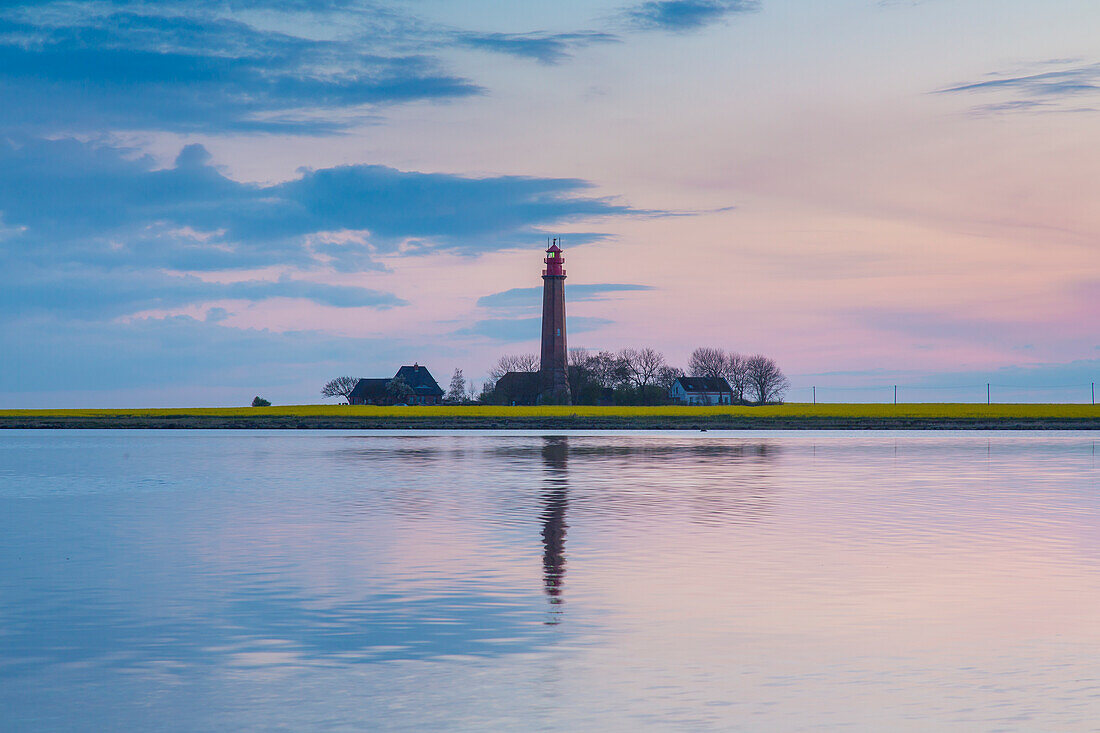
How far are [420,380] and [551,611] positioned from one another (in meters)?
159

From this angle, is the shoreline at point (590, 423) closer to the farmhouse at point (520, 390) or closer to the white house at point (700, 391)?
the farmhouse at point (520, 390)

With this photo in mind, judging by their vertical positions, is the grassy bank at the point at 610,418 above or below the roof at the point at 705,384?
below

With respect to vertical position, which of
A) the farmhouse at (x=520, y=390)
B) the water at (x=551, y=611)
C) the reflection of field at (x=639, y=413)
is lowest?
the water at (x=551, y=611)

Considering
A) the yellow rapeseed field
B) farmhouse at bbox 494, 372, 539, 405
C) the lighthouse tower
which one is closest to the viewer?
Result: the yellow rapeseed field

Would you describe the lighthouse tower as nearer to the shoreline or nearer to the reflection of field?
the reflection of field

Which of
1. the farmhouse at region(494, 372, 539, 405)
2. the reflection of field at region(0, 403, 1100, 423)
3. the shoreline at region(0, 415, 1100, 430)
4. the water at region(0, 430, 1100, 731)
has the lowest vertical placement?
the water at region(0, 430, 1100, 731)

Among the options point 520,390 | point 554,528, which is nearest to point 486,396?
point 520,390

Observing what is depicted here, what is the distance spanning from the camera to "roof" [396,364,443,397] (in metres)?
168

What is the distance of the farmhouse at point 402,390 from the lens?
157 m

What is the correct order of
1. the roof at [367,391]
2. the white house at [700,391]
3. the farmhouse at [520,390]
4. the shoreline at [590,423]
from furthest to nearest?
the white house at [700,391], the roof at [367,391], the farmhouse at [520,390], the shoreline at [590,423]

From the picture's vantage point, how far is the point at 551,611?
12.1 meters

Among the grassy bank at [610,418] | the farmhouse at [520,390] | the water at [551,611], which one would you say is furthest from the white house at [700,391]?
the water at [551,611]

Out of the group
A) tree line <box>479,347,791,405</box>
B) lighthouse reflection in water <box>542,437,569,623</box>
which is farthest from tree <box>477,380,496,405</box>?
lighthouse reflection in water <box>542,437,569,623</box>

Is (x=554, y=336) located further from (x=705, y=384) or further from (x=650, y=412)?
(x=705, y=384)
